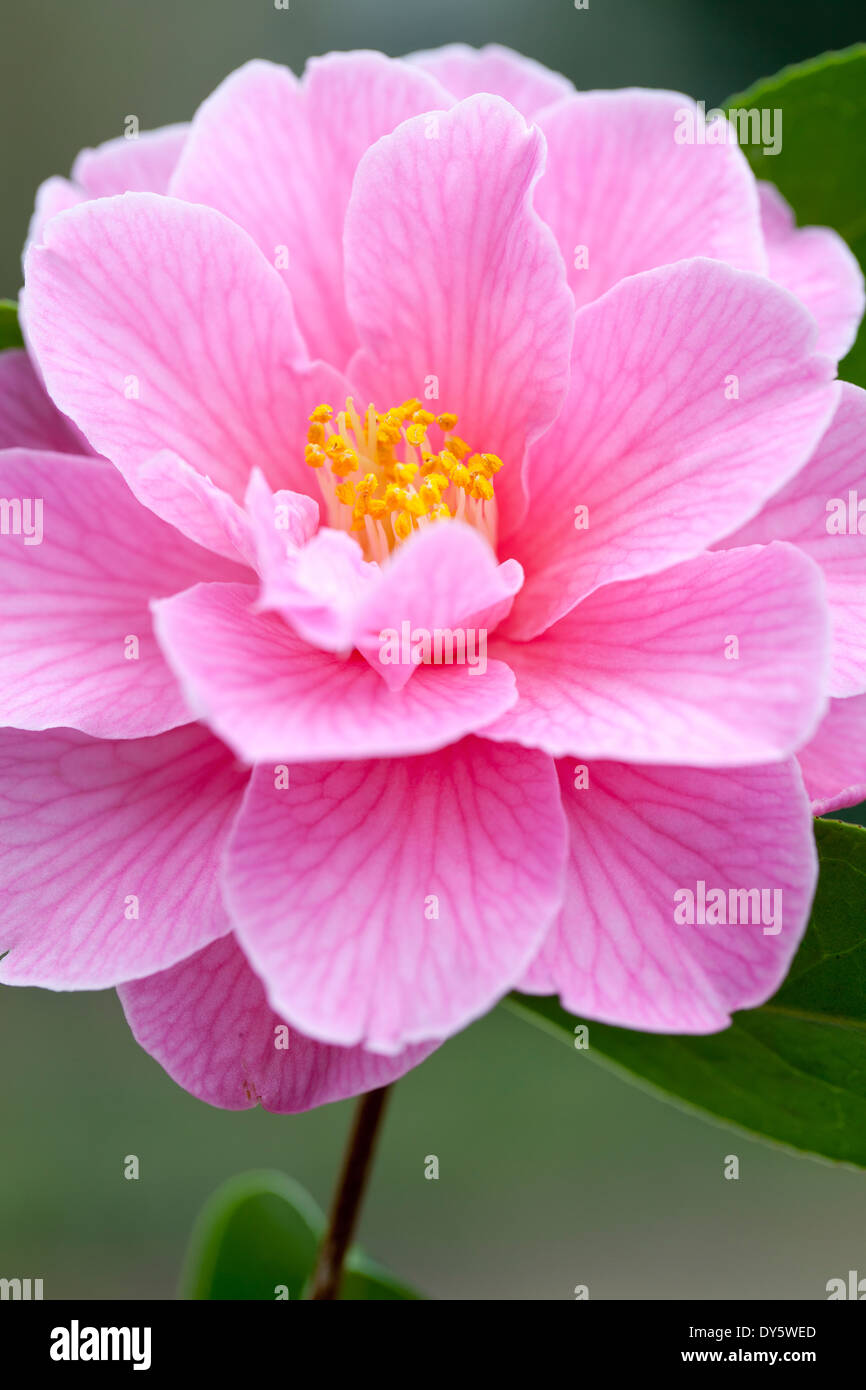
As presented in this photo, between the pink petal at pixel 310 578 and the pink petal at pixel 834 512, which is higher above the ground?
the pink petal at pixel 834 512

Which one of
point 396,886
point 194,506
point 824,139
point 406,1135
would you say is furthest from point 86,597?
point 406,1135

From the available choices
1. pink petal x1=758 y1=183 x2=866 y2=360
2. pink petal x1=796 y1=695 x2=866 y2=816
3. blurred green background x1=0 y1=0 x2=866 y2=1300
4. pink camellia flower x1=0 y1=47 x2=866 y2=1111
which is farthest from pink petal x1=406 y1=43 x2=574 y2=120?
blurred green background x1=0 y1=0 x2=866 y2=1300

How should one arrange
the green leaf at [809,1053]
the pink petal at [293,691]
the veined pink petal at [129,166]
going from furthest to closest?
the veined pink petal at [129,166]
the green leaf at [809,1053]
the pink petal at [293,691]

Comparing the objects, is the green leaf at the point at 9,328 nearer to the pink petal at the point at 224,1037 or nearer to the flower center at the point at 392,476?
the flower center at the point at 392,476

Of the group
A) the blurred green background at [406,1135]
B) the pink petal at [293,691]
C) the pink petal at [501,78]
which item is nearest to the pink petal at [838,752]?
the pink petal at [293,691]

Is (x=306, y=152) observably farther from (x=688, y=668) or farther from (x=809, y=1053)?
(x=809, y=1053)

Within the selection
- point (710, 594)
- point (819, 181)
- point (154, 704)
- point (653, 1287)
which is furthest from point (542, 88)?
point (653, 1287)

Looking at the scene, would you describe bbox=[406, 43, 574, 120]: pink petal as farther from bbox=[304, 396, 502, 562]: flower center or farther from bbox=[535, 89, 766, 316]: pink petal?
bbox=[304, 396, 502, 562]: flower center
